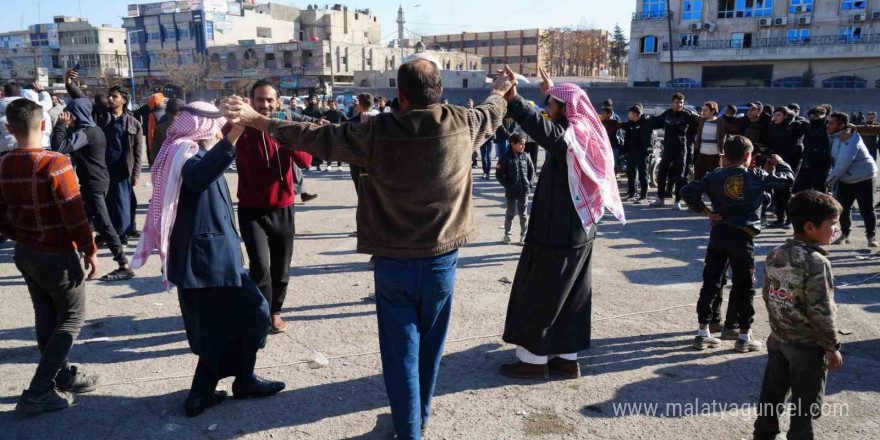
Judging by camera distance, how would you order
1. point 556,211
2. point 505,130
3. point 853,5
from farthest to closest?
point 853,5
point 505,130
point 556,211

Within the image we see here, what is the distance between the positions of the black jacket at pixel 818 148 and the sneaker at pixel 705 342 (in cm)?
515

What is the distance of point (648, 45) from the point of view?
160 feet

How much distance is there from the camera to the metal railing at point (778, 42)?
42219 mm

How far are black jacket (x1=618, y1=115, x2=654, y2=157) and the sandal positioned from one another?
8129 mm

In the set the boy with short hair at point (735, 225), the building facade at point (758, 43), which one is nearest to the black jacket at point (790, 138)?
the boy with short hair at point (735, 225)

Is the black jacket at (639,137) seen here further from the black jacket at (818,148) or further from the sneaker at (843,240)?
the sneaker at (843,240)

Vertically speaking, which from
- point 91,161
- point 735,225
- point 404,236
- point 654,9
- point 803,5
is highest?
point 654,9

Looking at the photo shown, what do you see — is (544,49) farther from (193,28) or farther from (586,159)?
(586,159)

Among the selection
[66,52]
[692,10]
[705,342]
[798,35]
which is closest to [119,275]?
[705,342]

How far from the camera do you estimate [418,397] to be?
306 centimetres

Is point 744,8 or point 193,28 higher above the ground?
point 193,28

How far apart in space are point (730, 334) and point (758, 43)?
48.9m

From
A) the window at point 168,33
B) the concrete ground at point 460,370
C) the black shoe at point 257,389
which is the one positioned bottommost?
the concrete ground at point 460,370

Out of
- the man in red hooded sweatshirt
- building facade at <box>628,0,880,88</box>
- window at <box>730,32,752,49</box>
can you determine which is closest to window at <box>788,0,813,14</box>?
building facade at <box>628,0,880,88</box>
